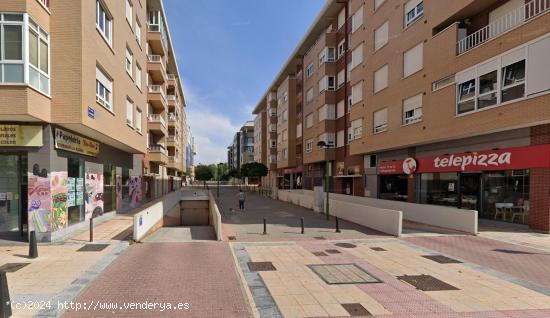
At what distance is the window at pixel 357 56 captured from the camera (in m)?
26.8

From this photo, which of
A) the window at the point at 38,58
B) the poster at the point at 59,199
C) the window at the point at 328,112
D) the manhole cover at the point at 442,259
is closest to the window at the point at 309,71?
the window at the point at 328,112

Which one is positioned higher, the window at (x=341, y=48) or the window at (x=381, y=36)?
the window at (x=341, y=48)

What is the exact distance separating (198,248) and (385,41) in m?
20.0

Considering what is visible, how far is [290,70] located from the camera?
5081cm

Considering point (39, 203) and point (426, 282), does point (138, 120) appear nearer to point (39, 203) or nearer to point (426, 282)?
point (39, 203)

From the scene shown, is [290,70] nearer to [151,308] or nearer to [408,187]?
[408,187]

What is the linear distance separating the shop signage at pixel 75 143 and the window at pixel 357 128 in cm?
1917

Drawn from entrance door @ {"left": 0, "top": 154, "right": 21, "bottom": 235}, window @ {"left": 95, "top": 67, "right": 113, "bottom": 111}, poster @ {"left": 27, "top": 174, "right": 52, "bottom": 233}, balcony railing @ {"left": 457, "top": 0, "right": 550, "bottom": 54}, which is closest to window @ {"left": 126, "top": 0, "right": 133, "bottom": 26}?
window @ {"left": 95, "top": 67, "right": 113, "bottom": 111}

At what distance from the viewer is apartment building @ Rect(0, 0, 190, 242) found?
10305 mm

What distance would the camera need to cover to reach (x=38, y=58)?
10875mm

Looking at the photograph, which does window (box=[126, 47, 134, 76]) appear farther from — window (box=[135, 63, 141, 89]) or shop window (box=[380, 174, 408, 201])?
shop window (box=[380, 174, 408, 201])

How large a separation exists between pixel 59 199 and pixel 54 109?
3298mm

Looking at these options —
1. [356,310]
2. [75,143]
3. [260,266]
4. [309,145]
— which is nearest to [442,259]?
[356,310]

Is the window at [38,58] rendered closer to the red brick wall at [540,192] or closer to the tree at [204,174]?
the red brick wall at [540,192]
